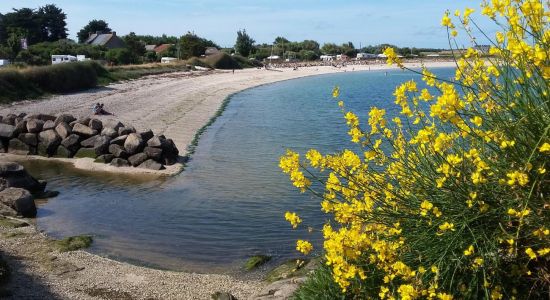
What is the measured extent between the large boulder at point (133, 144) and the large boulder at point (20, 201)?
633cm

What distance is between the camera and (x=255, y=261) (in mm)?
10828

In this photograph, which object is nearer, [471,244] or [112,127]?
[471,244]

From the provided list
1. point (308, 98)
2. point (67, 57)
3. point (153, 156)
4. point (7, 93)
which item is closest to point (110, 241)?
point (153, 156)

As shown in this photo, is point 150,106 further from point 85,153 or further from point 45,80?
point 85,153

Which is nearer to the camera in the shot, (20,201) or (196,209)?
(20,201)

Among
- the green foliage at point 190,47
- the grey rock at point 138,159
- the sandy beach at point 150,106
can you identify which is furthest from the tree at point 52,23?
the grey rock at point 138,159

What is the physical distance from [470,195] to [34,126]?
21.6 meters

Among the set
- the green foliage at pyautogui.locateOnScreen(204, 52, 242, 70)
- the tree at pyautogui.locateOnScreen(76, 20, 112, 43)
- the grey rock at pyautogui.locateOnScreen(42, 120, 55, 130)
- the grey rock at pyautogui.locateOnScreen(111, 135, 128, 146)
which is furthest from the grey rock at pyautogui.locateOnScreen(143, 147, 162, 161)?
the tree at pyautogui.locateOnScreen(76, 20, 112, 43)

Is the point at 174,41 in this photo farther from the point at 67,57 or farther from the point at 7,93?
the point at 7,93

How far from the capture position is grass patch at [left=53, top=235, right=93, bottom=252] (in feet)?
38.1

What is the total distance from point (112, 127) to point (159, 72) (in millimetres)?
43698

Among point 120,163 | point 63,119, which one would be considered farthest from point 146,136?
point 63,119

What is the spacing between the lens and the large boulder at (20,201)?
13.9 m

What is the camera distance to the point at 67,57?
60.1 meters
